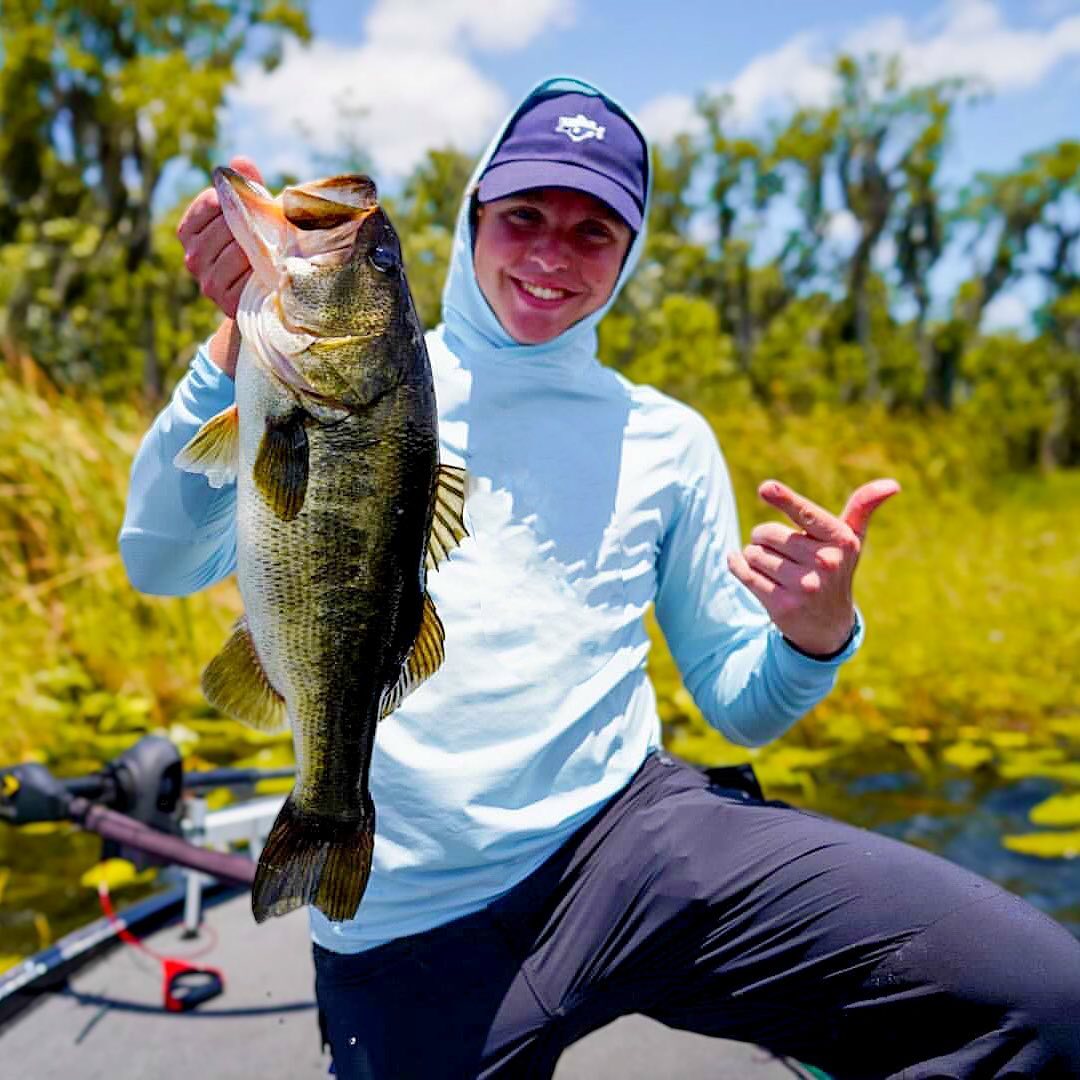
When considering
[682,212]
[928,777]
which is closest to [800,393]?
[682,212]

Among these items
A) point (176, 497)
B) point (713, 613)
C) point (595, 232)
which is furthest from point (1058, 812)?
point (176, 497)

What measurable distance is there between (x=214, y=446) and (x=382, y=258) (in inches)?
13.5

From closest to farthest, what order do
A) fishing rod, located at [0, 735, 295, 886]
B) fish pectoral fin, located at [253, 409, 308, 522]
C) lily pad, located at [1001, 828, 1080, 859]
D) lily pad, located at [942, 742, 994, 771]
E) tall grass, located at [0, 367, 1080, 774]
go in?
1. fish pectoral fin, located at [253, 409, 308, 522]
2. fishing rod, located at [0, 735, 295, 886]
3. lily pad, located at [1001, 828, 1080, 859]
4. tall grass, located at [0, 367, 1080, 774]
5. lily pad, located at [942, 742, 994, 771]

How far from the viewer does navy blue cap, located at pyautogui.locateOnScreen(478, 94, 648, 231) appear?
2070mm

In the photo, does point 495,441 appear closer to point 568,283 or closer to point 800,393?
point 568,283

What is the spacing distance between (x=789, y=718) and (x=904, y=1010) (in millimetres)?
528

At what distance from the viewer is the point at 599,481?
2.13 m

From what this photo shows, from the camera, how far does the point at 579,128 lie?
214 centimetres

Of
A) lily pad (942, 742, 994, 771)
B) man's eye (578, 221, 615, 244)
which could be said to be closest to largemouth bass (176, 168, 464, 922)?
man's eye (578, 221, 615, 244)

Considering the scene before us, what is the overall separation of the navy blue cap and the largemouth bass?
642 millimetres

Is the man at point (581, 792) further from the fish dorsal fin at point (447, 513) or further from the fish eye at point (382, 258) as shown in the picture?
the fish dorsal fin at point (447, 513)

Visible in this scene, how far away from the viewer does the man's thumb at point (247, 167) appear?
1.50m

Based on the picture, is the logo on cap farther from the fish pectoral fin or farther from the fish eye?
the fish pectoral fin

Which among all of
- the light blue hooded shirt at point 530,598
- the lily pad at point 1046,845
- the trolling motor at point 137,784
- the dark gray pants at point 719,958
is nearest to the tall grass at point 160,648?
the lily pad at point 1046,845
